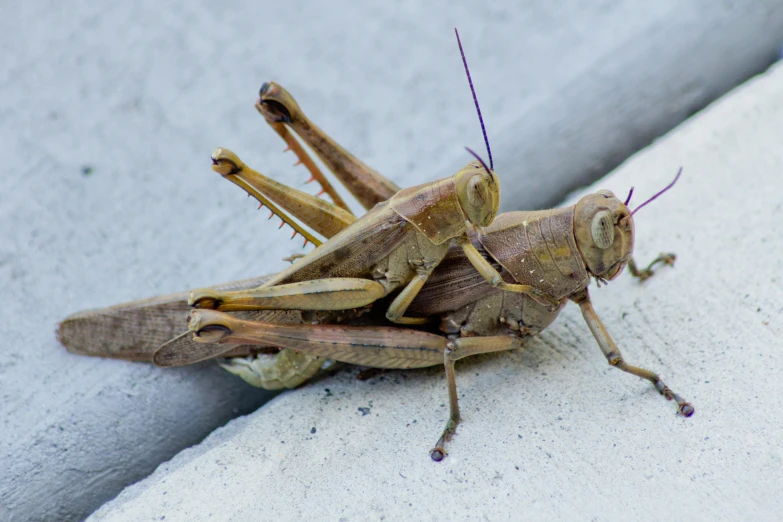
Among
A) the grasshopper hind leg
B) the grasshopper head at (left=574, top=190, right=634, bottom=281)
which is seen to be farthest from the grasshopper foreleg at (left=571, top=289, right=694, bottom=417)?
the grasshopper hind leg

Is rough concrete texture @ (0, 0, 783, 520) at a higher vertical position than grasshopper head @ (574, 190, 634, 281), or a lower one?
higher

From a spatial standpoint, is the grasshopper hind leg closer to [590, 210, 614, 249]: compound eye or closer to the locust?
the locust

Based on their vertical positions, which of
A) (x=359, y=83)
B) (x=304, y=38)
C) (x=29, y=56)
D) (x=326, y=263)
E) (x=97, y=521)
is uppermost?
(x=29, y=56)

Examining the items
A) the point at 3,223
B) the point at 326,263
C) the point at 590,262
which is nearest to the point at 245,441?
the point at 326,263

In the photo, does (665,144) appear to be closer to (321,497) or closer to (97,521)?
(321,497)

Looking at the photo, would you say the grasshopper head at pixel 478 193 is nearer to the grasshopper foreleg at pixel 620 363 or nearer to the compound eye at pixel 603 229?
the compound eye at pixel 603 229

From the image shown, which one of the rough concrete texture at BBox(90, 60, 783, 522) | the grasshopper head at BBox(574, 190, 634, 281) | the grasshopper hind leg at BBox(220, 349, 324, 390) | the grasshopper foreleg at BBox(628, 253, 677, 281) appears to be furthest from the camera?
the grasshopper foreleg at BBox(628, 253, 677, 281)
